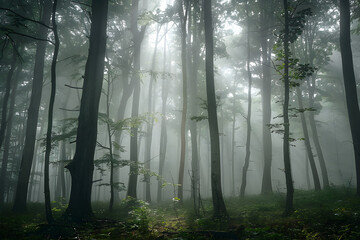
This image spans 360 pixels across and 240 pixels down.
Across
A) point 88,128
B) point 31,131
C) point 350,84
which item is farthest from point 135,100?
point 350,84

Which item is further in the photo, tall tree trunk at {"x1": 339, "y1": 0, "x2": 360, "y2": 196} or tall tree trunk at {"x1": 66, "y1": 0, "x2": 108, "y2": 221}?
tall tree trunk at {"x1": 339, "y1": 0, "x2": 360, "y2": 196}

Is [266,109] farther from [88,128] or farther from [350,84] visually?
[88,128]

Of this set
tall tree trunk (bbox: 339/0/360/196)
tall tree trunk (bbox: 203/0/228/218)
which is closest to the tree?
tall tree trunk (bbox: 339/0/360/196)

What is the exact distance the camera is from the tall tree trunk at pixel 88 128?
623cm

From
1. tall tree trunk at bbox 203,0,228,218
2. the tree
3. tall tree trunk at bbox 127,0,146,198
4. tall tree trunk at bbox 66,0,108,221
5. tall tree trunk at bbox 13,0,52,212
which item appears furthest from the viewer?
the tree

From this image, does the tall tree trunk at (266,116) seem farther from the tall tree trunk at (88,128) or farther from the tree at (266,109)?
the tall tree trunk at (88,128)

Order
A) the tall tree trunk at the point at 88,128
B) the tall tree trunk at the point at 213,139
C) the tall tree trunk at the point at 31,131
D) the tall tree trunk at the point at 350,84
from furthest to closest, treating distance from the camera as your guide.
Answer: the tall tree trunk at the point at 31,131
the tall tree trunk at the point at 350,84
the tall tree trunk at the point at 213,139
the tall tree trunk at the point at 88,128

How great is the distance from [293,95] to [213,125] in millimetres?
14345

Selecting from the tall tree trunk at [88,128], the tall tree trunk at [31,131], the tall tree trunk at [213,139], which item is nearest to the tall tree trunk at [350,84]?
the tall tree trunk at [213,139]

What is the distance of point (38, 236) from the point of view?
4500mm

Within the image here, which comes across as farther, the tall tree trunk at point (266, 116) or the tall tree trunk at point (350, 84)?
the tall tree trunk at point (266, 116)

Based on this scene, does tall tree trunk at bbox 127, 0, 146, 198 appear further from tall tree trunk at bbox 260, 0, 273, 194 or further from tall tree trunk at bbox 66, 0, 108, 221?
tall tree trunk at bbox 260, 0, 273, 194

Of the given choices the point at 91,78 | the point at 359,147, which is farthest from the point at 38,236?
the point at 359,147

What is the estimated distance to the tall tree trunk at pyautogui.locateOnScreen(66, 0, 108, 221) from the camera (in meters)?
6.23
